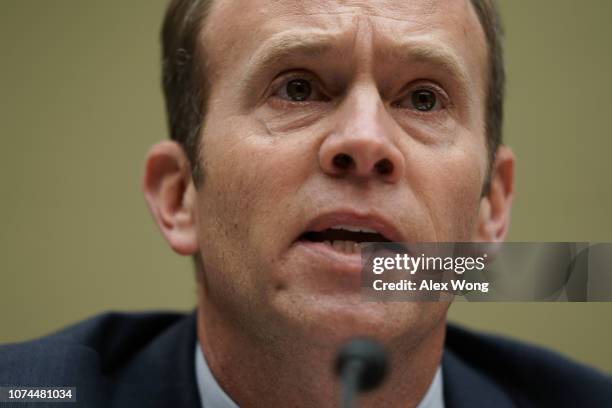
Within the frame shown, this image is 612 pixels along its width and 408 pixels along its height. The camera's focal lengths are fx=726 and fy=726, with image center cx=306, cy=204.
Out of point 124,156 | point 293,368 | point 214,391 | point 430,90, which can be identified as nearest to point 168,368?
point 214,391

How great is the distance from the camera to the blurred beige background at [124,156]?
2.16 metres

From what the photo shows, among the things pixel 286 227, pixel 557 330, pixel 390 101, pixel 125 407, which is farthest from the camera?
pixel 557 330

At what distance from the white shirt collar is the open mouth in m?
0.40

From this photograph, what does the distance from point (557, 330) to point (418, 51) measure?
4.34 ft

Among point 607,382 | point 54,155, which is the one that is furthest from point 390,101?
point 54,155

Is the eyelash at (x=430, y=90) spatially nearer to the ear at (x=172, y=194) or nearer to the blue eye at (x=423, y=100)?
the blue eye at (x=423, y=100)

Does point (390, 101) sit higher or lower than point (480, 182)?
higher

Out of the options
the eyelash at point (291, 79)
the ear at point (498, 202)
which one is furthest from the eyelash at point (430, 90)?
the ear at point (498, 202)

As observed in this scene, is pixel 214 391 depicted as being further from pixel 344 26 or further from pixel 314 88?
pixel 344 26

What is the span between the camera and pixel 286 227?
104cm

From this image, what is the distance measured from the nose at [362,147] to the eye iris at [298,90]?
10cm

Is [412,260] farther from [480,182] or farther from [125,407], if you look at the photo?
[125,407]

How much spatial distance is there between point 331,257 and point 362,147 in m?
0.16

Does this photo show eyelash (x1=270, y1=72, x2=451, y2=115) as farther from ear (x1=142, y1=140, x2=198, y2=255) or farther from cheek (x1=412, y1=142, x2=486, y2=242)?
ear (x1=142, y1=140, x2=198, y2=255)
